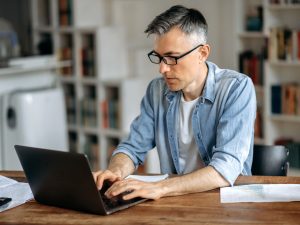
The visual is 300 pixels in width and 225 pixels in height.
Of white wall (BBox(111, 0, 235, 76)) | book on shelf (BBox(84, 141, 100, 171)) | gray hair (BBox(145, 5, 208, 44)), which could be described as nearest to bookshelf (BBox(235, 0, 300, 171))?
white wall (BBox(111, 0, 235, 76))

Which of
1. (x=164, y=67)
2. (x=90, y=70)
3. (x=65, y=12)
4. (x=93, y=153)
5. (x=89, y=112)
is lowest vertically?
(x=93, y=153)

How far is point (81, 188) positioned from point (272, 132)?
3.42 meters

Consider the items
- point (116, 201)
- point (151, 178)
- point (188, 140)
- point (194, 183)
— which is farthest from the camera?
point (188, 140)

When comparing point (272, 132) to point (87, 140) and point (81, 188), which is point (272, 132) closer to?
point (87, 140)

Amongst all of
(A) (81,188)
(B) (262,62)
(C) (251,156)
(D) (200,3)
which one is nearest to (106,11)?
(D) (200,3)

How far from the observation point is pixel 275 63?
191 inches

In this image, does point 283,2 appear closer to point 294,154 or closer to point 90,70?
point 294,154

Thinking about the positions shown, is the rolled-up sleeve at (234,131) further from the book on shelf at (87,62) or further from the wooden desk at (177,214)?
the book on shelf at (87,62)

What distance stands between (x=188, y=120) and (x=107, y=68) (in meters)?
2.90

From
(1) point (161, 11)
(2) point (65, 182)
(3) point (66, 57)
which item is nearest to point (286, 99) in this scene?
(1) point (161, 11)

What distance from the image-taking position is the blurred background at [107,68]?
4.88 meters

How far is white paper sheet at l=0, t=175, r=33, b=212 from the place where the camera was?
2.00 m

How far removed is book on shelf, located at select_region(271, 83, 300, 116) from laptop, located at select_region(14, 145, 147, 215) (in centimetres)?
312

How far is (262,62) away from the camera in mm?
4977
